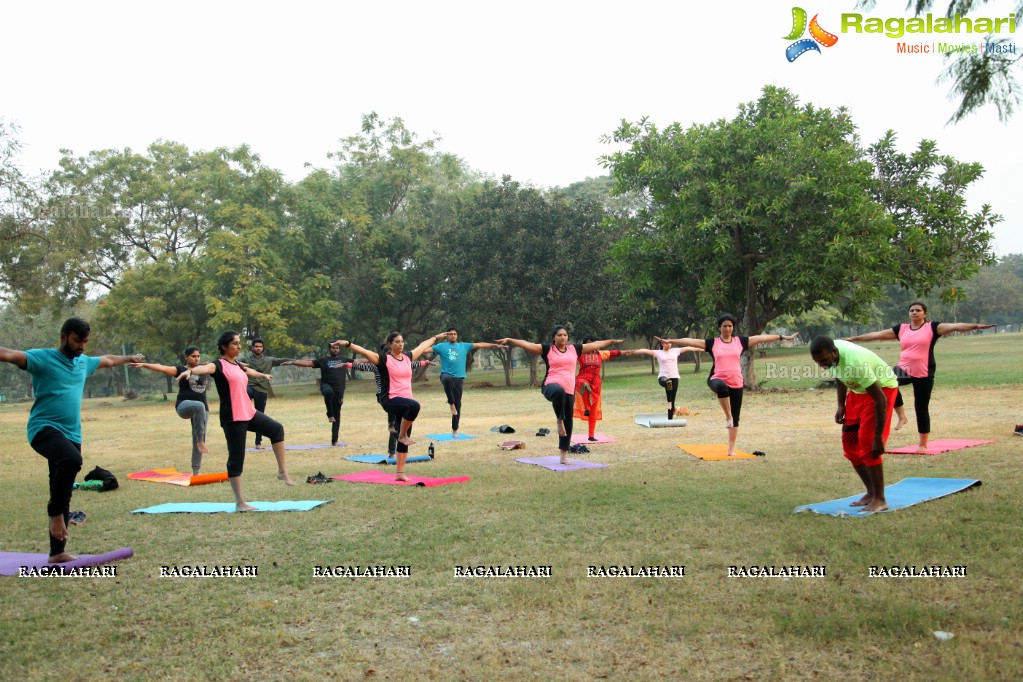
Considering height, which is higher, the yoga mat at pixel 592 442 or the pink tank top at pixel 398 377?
the pink tank top at pixel 398 377

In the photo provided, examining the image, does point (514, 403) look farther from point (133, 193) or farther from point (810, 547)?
point (133, 193)

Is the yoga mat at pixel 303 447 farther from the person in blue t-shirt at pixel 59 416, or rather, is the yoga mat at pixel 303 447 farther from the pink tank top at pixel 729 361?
the person in blue t-shirt at pixel 59 416

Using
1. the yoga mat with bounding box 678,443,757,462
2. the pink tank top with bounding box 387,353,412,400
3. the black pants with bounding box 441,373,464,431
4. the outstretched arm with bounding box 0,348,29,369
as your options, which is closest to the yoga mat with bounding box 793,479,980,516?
the yoga mat with bounding box 678,443,757,462

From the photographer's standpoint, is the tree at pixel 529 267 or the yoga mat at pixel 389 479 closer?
the yoga mat at pixel 389 479

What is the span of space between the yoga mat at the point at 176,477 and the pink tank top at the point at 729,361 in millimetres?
7394

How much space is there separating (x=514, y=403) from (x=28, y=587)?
901 inches

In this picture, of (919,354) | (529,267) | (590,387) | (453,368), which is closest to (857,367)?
(919,354)

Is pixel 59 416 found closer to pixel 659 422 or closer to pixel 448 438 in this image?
pixel 448 438

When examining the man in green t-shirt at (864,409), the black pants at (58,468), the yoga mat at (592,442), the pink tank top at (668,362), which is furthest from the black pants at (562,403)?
the pink tank top at (668,362)

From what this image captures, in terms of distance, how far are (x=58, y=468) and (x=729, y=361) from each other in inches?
351

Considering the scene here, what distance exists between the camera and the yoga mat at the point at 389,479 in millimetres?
10592

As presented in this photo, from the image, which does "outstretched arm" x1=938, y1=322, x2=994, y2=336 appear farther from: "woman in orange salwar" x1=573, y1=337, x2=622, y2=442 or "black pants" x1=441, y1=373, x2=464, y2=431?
"black pants" x1=441, y1=373, x2=464, y2=431

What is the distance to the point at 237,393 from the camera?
9.28 meters

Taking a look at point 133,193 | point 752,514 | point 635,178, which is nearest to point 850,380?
point 752,514
